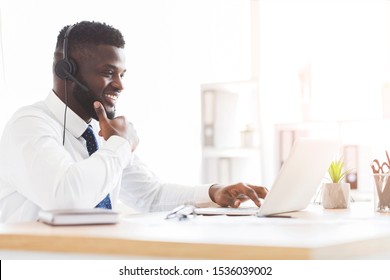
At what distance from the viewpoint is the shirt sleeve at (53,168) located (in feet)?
5.90

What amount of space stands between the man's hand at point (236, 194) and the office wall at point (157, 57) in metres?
2.31

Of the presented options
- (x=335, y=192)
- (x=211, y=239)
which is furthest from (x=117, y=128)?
(x=211, y=239)

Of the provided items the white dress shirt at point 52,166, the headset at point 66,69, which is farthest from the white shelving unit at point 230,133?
the headset at point 66,69

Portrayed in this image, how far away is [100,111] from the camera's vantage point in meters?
2.11

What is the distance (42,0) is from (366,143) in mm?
2332

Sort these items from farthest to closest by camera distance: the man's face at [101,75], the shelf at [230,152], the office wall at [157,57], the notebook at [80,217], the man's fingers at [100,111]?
the shelf at [230,152] < the office wall at [157,57] < the man's face at [101,75] < the man's fingers at [100,111] < the notebook at [80,217]

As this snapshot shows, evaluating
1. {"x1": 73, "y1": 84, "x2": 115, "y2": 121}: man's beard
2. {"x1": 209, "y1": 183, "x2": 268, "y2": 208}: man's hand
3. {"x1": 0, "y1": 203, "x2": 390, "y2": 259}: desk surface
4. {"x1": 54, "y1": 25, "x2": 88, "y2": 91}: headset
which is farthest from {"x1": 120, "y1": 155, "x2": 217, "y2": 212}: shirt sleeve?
{"x1": 0, "y1": 203, "x2": 390, "y2": 259}: desk surface

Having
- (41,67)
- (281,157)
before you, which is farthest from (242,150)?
(41,67)

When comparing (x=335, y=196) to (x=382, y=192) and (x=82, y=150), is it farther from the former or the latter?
(x=82, y=150)

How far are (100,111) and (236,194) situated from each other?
52 cm

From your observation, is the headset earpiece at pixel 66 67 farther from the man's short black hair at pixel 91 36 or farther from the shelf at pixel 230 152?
the shelf at pixel 230 152

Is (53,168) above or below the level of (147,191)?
above

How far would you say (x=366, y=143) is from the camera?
443 centimetres
